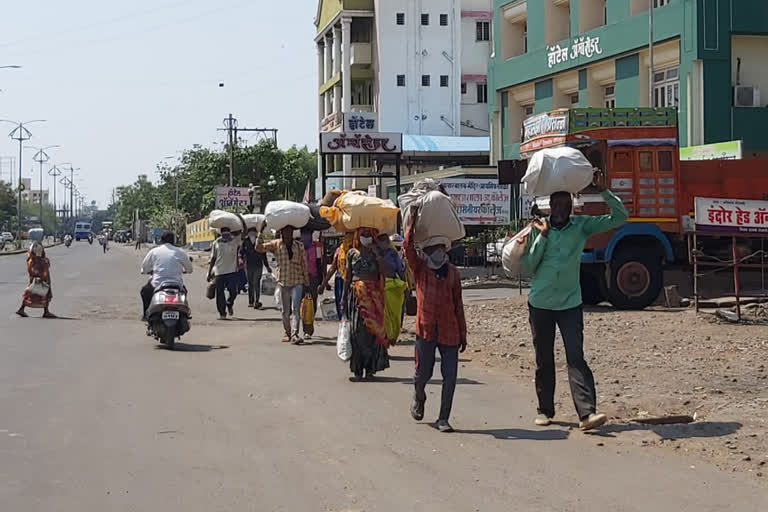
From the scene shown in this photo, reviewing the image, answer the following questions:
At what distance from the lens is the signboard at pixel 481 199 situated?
34.9 m

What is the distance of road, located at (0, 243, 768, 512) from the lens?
253 inches

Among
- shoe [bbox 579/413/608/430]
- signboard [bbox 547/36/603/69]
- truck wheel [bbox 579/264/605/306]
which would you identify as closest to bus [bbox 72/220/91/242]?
signboard [bbox 547/36/603/69]

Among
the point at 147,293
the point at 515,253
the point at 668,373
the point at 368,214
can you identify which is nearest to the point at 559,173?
the point at 515,253

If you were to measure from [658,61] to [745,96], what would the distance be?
110 inches

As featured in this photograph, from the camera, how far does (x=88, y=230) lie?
482 feet

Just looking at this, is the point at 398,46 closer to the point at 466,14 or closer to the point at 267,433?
the point at 466,14

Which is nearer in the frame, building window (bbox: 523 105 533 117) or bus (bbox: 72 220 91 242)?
building window (bbox: 523 105 533 117)

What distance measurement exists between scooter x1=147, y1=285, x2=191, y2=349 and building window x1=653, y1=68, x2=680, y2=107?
1877 centimetres

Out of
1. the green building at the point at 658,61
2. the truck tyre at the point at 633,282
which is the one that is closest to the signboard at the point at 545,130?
the truck tyre at the point at 633,282

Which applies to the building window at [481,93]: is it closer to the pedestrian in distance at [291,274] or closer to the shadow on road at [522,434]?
the pedestrian in distance at [291,274]

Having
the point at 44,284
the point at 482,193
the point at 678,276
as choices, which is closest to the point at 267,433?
the point at 44,284

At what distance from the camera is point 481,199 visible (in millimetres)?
35219

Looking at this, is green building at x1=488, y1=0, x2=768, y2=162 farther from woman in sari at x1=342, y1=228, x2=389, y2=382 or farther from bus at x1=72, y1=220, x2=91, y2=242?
bus at x1=72, y1=220, x2=91, y2=242

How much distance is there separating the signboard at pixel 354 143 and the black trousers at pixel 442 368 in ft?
70.3
